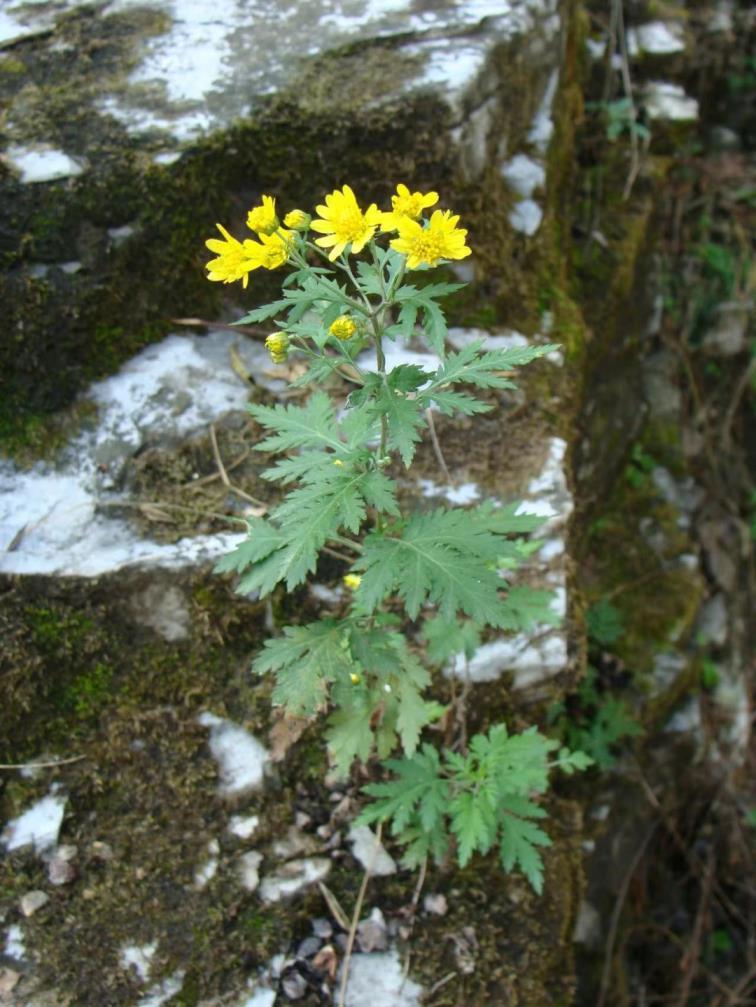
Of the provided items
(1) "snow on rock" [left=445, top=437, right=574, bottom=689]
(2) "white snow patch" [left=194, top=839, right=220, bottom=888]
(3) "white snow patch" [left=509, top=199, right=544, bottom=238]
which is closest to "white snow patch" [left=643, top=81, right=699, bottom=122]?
(3) "white snow patch" [left=509, top=199, right=544, bottom=238]

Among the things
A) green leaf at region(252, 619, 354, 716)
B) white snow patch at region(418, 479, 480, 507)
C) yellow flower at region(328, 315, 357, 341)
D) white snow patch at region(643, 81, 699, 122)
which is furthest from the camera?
white snow patch at region(643, 81, 699, 122)

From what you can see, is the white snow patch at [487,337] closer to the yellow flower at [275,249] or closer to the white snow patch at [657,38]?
the yellow flower at [275,249]

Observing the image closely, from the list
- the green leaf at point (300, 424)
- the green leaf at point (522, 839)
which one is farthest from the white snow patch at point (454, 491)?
the green leaf at point (522, 839)

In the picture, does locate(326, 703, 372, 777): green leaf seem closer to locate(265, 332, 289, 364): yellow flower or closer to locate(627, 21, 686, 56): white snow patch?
locate(265, 332, 289, 364): yellow flower

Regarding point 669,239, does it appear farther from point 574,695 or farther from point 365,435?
point 365,435

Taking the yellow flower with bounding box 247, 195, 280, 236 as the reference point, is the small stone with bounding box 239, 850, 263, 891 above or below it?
below

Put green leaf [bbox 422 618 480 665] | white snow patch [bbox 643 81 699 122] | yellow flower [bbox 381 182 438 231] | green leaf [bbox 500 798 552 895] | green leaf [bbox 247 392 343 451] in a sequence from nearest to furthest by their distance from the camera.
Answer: yellow flower [bbox 381 182 438 231]
green leaf [bbox 247 392 343 451]
green leaf [bbox 500 798 552 895]
green leaf [bbox 422 618 480 665]
white snow patch [bbox 643 81 699 122]
